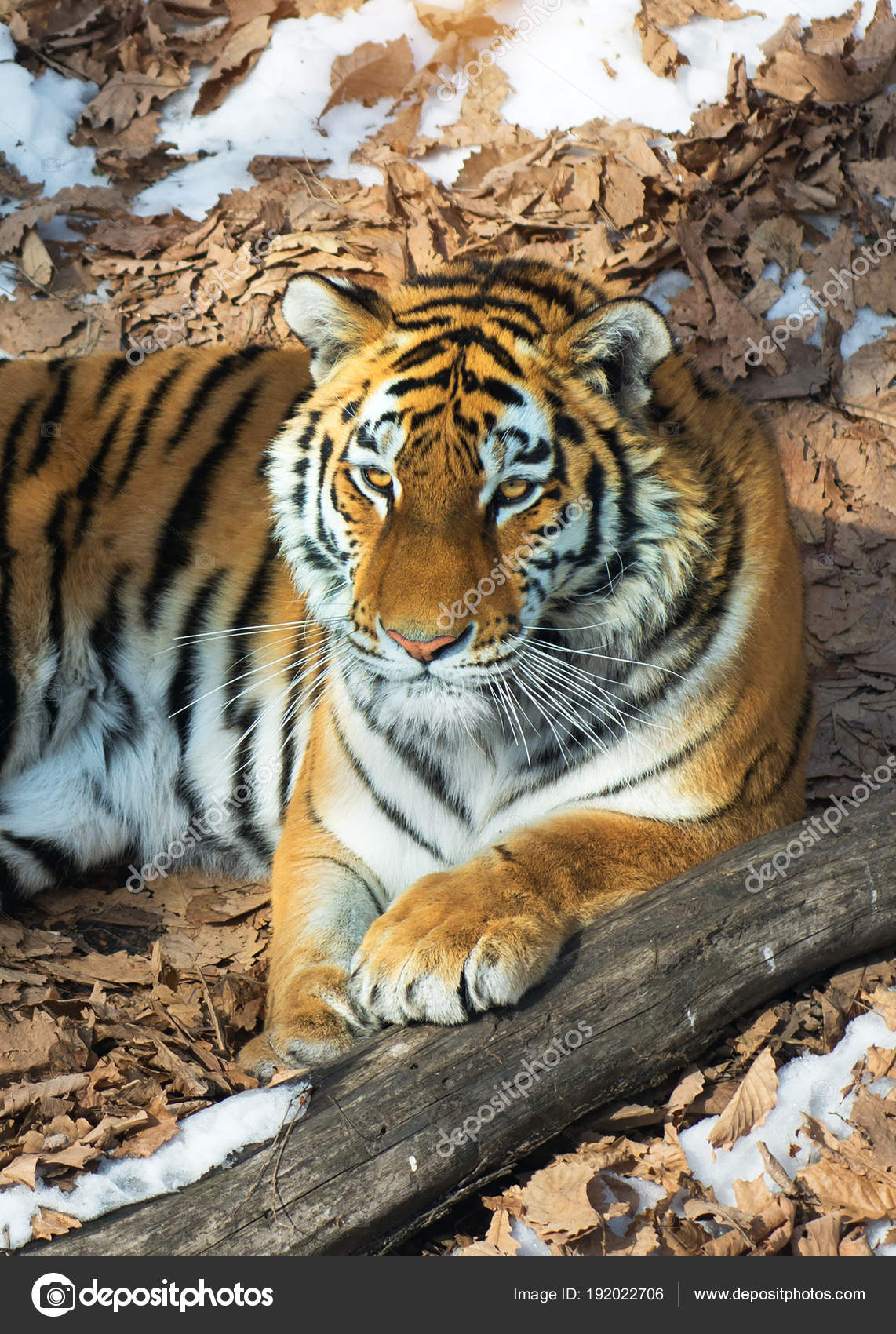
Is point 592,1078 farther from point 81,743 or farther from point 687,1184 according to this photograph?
point 81,743

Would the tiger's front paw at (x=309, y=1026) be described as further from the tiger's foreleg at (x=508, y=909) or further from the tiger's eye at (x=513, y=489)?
the tiger's eye at (x=513, y=489)

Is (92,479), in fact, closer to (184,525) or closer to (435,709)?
(184,525)

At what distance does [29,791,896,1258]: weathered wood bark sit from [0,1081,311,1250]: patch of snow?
1.5 inches

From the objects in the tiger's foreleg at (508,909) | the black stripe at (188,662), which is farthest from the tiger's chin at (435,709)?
the black stripe at (188,662)

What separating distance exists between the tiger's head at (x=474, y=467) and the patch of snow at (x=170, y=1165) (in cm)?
89

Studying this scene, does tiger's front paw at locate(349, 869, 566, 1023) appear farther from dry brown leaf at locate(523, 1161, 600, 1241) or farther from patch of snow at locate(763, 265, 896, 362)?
patch of snow at locate(763, 265, 896, 362)

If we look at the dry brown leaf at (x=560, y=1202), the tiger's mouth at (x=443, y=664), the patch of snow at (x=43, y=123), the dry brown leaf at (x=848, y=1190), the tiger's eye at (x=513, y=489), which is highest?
the tiger's eye at (x=513, y=489)

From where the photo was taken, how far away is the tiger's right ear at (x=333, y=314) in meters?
2.85

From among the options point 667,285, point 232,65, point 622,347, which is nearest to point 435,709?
point 622,347

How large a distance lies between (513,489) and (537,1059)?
1.16 m

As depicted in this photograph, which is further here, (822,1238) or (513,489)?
(513,489)

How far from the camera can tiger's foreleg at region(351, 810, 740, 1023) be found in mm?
2441

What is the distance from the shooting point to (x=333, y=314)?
2.89 m

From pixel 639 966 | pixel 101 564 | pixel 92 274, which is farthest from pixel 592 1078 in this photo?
pixel 92 274
